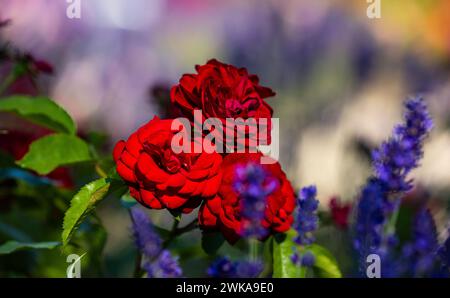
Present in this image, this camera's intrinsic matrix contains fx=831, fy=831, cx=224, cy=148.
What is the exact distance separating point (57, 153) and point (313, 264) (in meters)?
0.30

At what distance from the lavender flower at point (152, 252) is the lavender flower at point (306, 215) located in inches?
4.9

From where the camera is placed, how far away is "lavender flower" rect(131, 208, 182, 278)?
81 centimetres

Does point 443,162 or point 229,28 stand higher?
point 229,28

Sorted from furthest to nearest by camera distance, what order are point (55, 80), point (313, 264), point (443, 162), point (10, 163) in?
point (55, 80), point (443, 162), point (10, 163), point (313, 264)

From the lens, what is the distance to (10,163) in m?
1.04

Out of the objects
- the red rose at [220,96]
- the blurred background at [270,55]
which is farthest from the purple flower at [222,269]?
the blurred background at [270,55]

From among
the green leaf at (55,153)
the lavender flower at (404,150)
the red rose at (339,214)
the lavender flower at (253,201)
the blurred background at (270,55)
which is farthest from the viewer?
A: the blurred background at (270,55)

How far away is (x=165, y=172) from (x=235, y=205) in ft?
0.23

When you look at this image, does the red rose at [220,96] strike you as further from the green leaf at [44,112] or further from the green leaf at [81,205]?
the green leaf at [44,112]

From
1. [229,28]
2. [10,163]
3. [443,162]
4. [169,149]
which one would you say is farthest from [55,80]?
[169,149]

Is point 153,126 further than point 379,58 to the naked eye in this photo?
No

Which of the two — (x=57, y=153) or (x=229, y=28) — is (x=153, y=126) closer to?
(x=57, y=153)

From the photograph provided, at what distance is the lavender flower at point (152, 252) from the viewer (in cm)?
81

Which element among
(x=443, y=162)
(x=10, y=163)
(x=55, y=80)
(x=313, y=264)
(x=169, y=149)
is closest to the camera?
(x=169, y=149)
